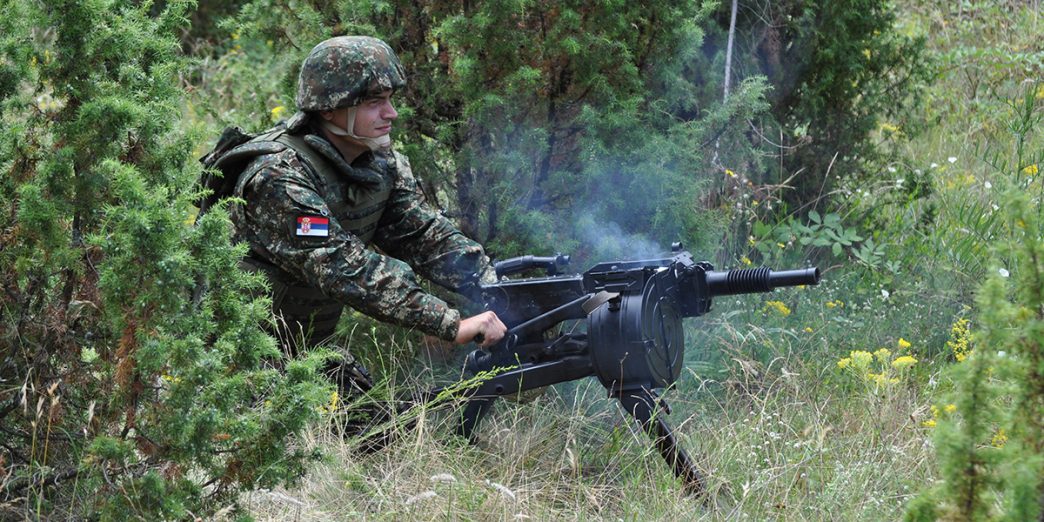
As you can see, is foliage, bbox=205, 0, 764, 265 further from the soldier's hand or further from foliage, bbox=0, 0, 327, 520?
foliage, bbox=0, 0, 327, 520

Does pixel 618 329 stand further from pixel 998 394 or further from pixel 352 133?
pixel 998 394

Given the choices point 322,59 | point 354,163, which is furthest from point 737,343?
point 322,59

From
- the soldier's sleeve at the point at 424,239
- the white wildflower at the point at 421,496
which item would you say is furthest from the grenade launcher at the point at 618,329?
the white wildflower at the point at 421,496

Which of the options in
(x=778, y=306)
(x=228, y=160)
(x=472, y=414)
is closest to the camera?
(x=472, y=414)

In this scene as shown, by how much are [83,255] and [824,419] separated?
2742mm

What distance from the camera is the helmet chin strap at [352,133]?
14.3ft

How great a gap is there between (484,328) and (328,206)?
84 centimetres

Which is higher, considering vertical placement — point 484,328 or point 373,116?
point 373,116

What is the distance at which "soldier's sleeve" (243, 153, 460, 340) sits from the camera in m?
4.14

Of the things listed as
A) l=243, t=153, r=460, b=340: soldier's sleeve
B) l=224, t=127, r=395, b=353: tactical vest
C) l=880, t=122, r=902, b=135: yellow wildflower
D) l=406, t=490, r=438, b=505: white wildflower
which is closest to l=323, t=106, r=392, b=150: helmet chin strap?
l=224, t=127, r=395, b=353: tactical vest

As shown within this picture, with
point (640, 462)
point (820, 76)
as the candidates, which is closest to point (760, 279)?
point (640, 462)

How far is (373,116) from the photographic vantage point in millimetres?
4359

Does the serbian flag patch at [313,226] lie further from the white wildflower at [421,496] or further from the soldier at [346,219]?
the white wildflower at [421,496]

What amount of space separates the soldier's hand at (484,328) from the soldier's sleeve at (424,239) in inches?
21.2
